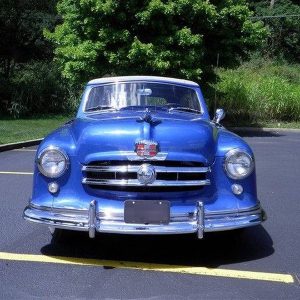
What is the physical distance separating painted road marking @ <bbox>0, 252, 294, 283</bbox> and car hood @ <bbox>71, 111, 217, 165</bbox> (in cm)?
88

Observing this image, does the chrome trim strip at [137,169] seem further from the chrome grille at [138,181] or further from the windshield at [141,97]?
the windshield at [141,97]

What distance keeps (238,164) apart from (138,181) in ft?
2.97

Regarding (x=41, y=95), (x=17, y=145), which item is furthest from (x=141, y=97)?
(x=41, y=95)

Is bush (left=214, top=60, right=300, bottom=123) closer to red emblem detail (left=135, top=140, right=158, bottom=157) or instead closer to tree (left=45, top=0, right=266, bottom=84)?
tree (left=45, top=0, right=266, bottom=84)

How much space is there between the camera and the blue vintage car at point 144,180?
4.46 m

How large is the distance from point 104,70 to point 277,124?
27.1ft

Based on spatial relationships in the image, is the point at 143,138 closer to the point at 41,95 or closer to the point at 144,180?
the point at 144,180

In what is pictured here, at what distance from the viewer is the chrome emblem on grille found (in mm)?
4480

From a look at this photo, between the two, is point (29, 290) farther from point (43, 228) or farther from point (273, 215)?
point (273, 215)

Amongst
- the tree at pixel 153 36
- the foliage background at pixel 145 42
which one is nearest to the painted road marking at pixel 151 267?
the foliage background at pixel 145 42

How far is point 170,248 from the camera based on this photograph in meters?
5.16

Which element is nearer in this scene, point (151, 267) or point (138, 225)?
point (138, 225)

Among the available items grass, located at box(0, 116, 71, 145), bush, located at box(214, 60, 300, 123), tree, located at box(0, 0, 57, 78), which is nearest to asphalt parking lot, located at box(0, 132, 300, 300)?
grass, located at box(0, 116, 71, 145)

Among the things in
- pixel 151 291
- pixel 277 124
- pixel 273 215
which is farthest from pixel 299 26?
pixel 151 291
